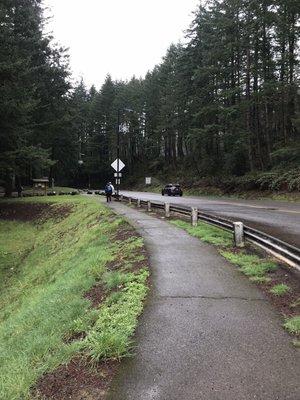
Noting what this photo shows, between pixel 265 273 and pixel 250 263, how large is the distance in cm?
84

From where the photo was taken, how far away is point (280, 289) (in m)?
8.16

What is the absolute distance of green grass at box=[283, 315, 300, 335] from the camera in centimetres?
629

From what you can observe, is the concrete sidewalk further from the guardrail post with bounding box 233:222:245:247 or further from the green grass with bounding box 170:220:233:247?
the green grass with bounding box 170:220:233:247

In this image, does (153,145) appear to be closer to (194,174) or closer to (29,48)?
(194,174)

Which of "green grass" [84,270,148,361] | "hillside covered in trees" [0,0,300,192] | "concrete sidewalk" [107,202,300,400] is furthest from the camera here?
"hillside covered in trees" [0,0,300,192]

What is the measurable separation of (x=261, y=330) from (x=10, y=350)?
3.91m

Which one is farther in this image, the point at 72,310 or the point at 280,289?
the point at 280,289

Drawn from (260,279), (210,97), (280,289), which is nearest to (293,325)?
(280,289)

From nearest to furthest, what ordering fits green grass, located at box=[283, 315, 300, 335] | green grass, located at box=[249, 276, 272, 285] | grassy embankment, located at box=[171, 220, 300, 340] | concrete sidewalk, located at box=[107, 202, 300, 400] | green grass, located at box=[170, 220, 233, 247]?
concrete sidewalk, located at box=[107, 202, 300, 400] < green grass, located at box=[283, 315, 300, 335] < grassy embankment, located at box=[171, 220, 300, 340] < green grass, located at box=[249, 276, 272, 285] < green grass, located at box=[170, 220, 233, 247]

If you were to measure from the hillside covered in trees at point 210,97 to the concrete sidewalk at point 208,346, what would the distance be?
24893 millimetres

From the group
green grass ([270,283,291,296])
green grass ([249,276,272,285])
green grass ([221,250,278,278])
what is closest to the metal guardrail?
green grass ([221,250,278,278])

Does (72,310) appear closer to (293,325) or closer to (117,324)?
(117,324)

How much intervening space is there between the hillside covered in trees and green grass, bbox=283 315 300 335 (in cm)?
2598

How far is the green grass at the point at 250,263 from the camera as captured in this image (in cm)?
951
